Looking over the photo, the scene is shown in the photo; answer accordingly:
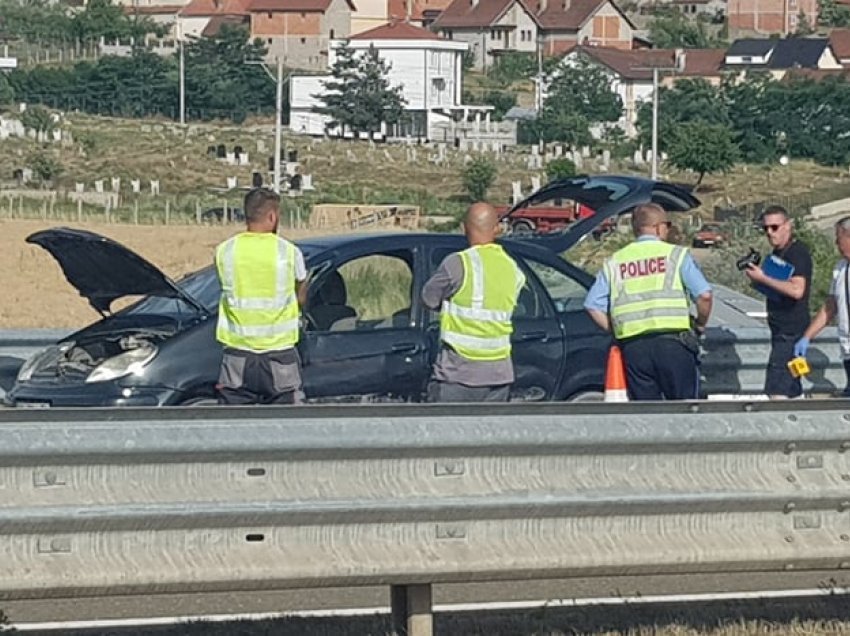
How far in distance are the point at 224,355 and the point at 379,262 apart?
1.52m

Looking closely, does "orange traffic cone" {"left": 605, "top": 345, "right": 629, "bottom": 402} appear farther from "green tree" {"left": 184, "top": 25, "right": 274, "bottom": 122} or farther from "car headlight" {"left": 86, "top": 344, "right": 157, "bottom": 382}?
"green tree" {"left": 184, "top": 25, "right": 274, "bottom": 122}

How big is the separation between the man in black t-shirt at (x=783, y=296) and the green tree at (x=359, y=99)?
308 feet

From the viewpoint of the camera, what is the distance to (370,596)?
25.1 ft

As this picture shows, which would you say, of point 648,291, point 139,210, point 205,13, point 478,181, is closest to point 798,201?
point 478,181

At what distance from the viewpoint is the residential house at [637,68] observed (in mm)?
112438

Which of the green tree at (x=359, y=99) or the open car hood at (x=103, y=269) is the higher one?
the green tree at (x=359, y=99)

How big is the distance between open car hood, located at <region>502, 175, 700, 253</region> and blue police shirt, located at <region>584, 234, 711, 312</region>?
1.98 m

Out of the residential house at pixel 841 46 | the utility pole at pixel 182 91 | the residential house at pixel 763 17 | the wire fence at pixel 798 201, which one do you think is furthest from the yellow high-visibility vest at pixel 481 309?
the residential house at pixel 763 17

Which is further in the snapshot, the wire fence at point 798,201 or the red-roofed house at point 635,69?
the red-roofed house at point 635,69

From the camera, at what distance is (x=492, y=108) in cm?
11412

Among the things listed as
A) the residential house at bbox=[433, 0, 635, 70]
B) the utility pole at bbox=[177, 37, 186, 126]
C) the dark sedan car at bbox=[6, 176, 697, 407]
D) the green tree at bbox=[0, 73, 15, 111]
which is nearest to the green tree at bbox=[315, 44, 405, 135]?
the utility pole at bbox=[177, 37, 186, 126]

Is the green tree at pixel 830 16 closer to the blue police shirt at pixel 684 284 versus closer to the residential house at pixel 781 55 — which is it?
the residential house at pixel 781 55

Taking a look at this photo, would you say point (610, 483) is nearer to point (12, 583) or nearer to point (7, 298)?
point (12, 583)

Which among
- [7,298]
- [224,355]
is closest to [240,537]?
[224,355]
